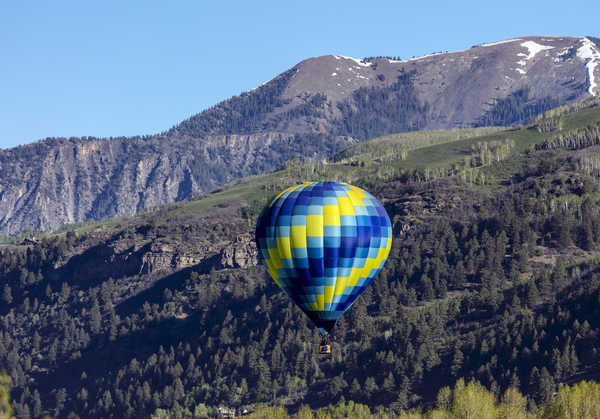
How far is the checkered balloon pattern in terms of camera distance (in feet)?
326

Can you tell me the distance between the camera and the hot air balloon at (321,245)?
99438 mm

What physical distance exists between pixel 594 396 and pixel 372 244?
35191 mm

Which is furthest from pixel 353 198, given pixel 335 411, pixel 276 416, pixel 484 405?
pixel 335 411

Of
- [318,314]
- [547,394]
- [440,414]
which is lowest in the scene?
[547,394]

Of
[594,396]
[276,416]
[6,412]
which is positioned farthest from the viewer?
[276,416]

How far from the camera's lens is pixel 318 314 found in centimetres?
9800

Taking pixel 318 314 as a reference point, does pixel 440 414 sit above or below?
below

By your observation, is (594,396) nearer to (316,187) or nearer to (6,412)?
(316,187)

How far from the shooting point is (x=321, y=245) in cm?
10031

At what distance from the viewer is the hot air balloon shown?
9944cm

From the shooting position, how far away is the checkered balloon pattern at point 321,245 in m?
99.4

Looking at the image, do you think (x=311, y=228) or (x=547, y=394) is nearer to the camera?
(x=311, y=228)

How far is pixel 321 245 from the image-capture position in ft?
329

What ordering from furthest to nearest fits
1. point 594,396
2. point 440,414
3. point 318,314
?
point 440,414
point 594,396
point 318,314
